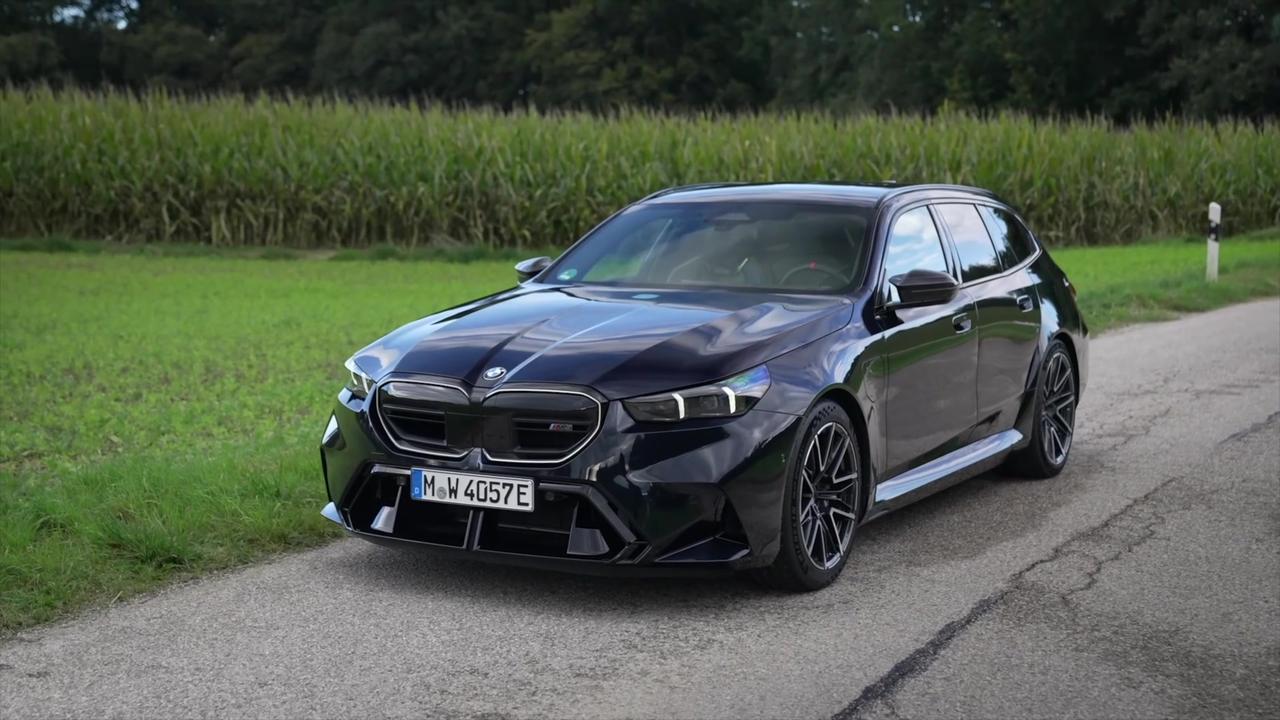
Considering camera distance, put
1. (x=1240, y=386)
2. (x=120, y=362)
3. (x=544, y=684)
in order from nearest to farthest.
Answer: (x=544, y=684) → (x=1240, y=386) → (x=120, y=362)

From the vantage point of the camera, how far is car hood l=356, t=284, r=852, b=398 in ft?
18.6

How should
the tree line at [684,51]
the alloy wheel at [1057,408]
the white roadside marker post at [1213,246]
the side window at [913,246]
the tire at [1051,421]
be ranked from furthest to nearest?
the tree line at [684,51] < the white roadside marker post at [1213,246] < the alloy wheel at [1057,408] < the tire at [1051,421] < the side window at [913,246]

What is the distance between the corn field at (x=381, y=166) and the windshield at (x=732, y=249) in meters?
19.9

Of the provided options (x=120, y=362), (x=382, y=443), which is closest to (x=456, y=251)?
(x=120, y=362)

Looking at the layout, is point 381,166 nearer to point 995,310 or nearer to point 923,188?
point 923,188

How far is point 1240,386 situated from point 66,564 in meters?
8.28

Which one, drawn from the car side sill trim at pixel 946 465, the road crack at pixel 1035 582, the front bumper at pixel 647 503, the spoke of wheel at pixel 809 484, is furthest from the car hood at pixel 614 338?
the road crack at pixel 1035 582

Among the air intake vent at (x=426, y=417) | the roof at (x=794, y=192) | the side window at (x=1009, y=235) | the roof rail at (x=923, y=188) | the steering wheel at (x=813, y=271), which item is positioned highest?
the roof at (x=794, y=192)

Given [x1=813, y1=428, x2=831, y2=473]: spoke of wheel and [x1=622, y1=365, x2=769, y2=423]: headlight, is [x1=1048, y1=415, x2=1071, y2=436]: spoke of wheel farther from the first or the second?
[x1=622, y1=365, x2=769, y2=423]: headlight

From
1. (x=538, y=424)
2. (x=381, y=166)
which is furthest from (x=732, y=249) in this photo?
(x=381, y=166)

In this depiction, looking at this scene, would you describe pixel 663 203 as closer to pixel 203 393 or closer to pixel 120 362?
pixel 203 393

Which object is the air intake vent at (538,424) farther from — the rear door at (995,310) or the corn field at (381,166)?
the corn field at (381,166)

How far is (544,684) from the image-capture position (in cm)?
482

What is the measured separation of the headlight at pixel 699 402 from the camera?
554 centimetres
